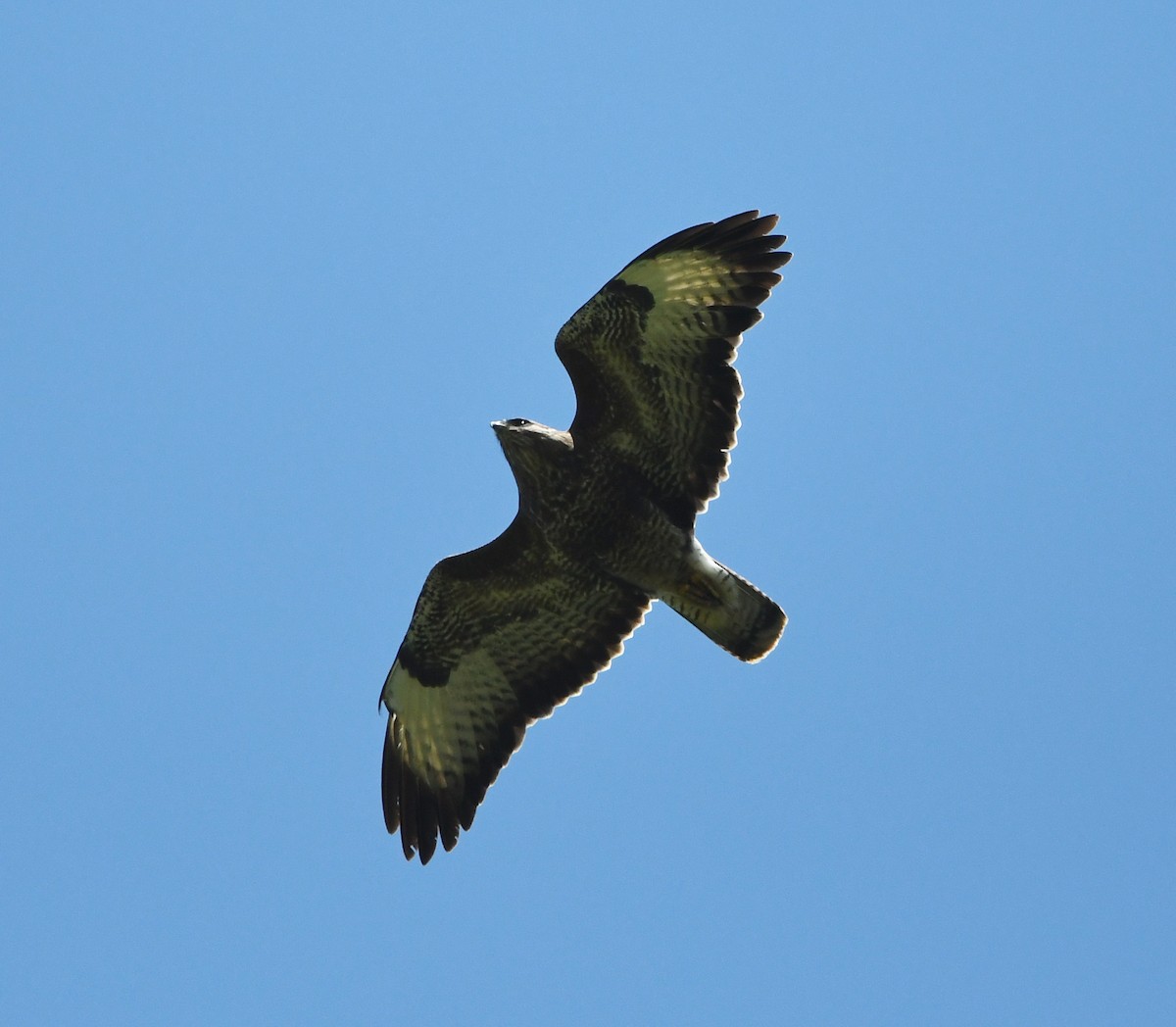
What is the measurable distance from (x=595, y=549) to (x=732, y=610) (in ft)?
3.03

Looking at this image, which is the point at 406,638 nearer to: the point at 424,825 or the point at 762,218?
the point at 424,825

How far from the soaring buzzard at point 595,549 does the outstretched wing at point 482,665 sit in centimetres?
1

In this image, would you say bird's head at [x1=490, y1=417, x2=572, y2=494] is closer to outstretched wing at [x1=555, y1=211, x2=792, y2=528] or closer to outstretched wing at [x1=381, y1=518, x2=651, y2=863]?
outstretched wing at [x1=555, y1=211, x2=792, y2=528]

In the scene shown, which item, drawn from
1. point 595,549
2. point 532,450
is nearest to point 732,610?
point 595,549

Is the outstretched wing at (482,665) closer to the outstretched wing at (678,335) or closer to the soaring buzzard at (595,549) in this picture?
the soaring buzzard at (595,549)

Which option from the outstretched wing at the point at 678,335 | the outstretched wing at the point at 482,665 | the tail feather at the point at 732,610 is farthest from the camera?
the outstretched wing at the point at 482,665

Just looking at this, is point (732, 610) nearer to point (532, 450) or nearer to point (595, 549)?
point (595, 549)

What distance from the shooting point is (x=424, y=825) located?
10.2 metres

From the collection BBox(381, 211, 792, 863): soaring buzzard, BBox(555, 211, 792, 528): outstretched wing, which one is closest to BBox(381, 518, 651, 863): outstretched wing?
BBox(381, 211, 792, 863): soaring buzzard

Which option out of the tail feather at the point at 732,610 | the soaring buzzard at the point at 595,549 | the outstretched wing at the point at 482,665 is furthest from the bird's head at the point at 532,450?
the tail feather at the point at 732,610

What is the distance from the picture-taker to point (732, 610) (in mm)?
9906

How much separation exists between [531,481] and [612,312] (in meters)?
1.12

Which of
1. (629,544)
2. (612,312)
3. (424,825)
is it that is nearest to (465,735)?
(424,825)

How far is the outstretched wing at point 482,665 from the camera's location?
1020 cm
